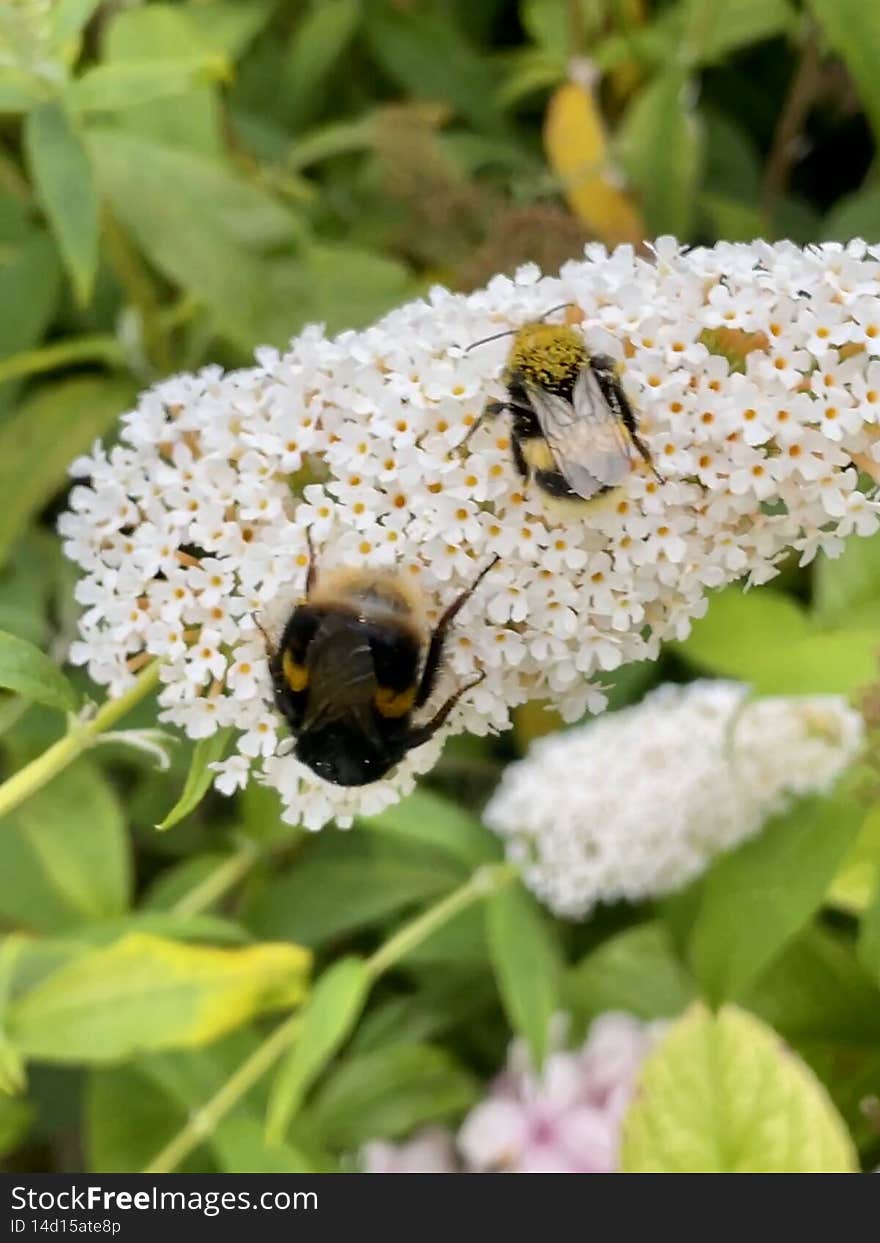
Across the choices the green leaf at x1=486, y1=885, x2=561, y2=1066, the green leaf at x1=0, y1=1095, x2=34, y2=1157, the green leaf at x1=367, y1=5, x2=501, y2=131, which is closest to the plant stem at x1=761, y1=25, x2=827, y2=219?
the green leaf at x1=367, y1=5, x2=501, y2=131

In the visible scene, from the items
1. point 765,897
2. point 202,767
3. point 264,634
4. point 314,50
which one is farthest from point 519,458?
point 314,50

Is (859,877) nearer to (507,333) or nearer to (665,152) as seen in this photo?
(507,333)

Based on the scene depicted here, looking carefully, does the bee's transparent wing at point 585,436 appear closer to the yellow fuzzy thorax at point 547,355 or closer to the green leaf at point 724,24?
the yellow fuzzy thorax at point 547,355

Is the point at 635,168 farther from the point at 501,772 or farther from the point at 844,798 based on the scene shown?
the point at 844,798

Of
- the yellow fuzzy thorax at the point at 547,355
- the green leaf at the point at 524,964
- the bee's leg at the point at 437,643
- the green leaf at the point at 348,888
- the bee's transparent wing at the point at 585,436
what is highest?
the yellow fuzzy thorax at the point at 547,355

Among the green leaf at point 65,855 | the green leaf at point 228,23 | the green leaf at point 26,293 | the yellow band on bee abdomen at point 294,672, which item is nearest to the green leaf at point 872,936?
the yellow band on bee abdomen at point 294,672

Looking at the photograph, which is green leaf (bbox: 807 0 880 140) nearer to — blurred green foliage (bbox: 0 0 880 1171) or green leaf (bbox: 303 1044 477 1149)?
blurred green foliage (bbox: 0 0 880 1171)
